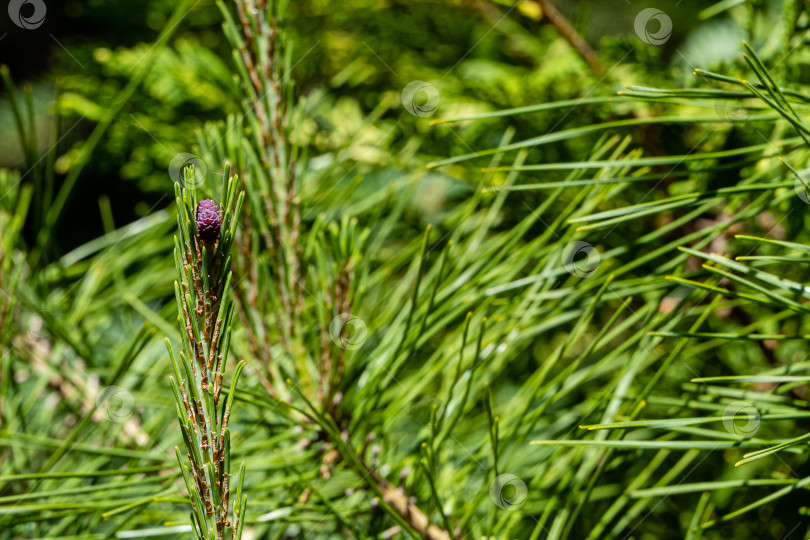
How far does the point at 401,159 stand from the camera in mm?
793

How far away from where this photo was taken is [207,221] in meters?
0.32

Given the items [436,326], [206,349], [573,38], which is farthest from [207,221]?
[573,38]

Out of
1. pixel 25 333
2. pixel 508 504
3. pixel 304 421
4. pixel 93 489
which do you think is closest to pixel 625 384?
pixel 508 504

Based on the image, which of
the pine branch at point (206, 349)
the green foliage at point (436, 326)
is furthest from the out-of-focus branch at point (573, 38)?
the pine branch at point (206, 349)

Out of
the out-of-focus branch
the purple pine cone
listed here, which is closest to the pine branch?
the purple pine cone

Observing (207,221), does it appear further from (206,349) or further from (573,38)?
(573,38)

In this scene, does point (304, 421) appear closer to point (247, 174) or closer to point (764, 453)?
point (247, 174)

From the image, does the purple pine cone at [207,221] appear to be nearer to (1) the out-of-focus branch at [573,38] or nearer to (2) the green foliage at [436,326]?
(2) the green foliage at [436,326]

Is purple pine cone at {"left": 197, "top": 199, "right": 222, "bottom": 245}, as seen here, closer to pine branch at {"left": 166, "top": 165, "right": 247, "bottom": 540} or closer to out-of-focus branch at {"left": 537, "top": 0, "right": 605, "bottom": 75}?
pine branch at {"left": 166, "top": 165, "right": 247, "bottom": 540}

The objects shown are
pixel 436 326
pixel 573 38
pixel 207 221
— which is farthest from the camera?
pixel 573 38

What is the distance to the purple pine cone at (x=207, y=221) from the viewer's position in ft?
1.05

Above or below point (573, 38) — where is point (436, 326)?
below

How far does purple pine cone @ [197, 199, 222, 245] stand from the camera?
320mm

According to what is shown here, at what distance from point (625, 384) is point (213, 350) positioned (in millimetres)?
305
